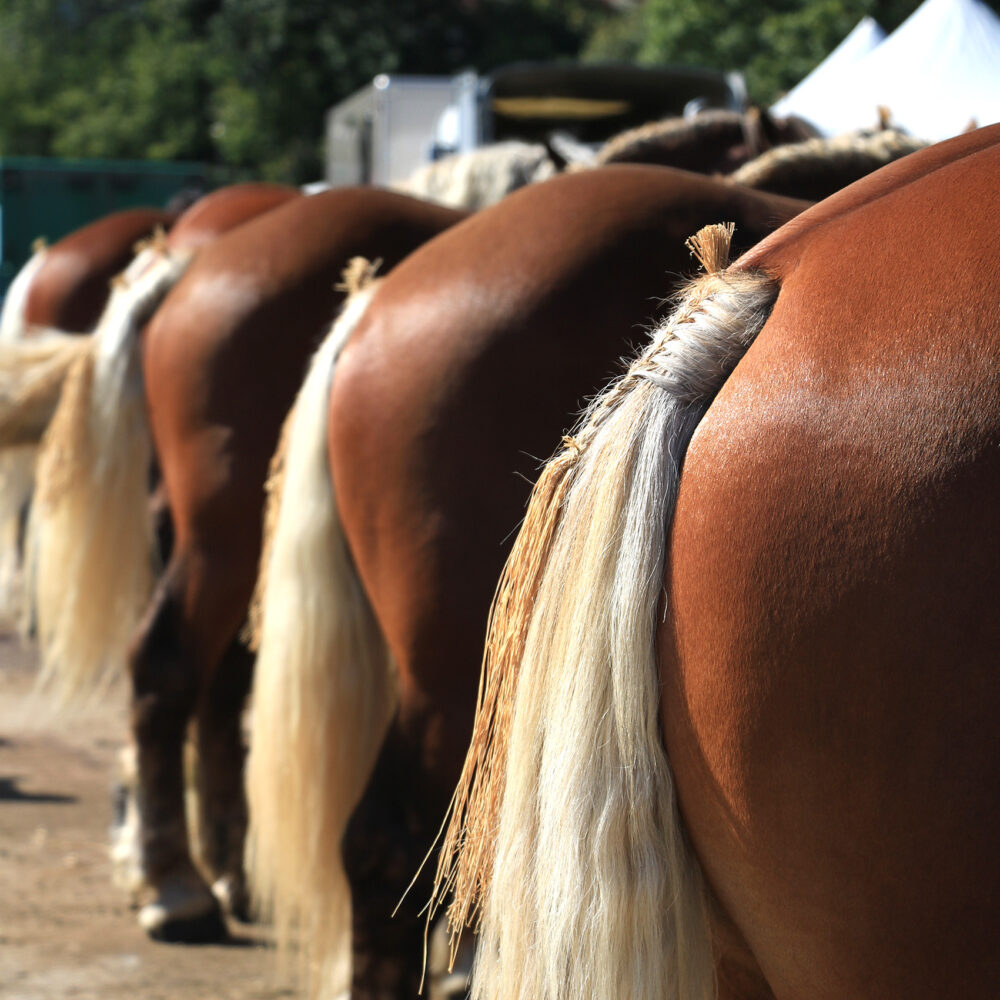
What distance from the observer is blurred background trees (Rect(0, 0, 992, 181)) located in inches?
896

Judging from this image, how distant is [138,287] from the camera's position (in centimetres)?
352

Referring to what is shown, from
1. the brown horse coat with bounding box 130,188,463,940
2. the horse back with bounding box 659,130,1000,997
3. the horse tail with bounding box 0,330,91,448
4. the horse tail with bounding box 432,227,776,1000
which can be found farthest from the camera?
the horse tail with bounding box 0,330,91,448

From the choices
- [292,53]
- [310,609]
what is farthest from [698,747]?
[292,53]

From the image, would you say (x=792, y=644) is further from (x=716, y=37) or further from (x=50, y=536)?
(x=716, y=37)

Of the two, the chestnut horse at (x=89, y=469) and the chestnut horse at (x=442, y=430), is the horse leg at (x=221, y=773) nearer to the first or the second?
the chestnut horse at (x=89, y=469)

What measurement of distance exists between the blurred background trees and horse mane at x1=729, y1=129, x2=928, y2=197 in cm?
1781

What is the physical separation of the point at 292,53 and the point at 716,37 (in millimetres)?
11385

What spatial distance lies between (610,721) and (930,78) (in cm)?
373

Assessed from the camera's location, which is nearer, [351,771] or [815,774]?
[815,774]

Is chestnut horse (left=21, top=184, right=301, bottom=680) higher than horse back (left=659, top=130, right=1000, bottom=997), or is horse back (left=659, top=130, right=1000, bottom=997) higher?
horse back (left=659, top=130, right=1000, bottom=997)

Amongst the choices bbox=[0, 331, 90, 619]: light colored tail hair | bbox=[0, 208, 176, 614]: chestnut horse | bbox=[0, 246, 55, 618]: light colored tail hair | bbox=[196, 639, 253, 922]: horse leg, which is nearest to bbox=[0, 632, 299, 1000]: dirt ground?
bbox=[196, 639, 253, 922]: horse leg

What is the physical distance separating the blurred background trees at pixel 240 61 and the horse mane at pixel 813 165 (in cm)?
1781

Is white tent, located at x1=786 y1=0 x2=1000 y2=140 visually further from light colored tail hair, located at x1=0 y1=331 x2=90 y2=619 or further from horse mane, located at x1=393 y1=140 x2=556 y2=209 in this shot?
light colored tail hair, located at x1=0 y1=331 x2=90 y2=619

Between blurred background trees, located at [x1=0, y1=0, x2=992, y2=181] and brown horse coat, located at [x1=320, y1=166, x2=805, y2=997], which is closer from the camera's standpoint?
brown horse coat, located at [x1=320, y1=166, x2=805, y2=997]
